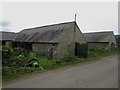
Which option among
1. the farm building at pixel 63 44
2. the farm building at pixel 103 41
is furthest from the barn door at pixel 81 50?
the farm building at pixel 103 41

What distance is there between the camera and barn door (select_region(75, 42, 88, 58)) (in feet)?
83.9

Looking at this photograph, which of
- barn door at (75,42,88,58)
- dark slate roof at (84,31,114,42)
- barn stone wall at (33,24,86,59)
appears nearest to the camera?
barn stone wall at (33,24,86,59)

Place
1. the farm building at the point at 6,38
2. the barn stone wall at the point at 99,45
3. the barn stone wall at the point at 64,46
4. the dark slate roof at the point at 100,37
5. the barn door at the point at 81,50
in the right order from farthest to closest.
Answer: the dark slate roof at the point at 100,37 → the barn stone wall at the point at 99,45 → the farm building at the point at 6,38 → the barn door at the point at 81,50 → the barn stone wall at the point at 64,46

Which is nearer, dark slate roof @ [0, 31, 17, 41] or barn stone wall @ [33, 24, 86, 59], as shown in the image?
barn stone wall @ [33, 24, 86, 59]

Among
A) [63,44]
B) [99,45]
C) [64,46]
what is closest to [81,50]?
[64,46]

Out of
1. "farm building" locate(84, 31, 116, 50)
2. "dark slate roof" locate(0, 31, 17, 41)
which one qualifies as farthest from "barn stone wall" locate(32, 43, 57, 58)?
"farm building" locate(84, 31, 116, 50)

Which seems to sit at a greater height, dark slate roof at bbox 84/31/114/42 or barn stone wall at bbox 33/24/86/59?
dark slate roof at bbox 84/31/114/42

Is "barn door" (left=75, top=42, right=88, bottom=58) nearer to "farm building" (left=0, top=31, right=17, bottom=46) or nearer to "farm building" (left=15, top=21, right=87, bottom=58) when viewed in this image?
"farm building" (left=15, top=21, right=87, bottom=58)

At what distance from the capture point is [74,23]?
89.4 ft

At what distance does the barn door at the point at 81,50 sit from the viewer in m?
25.6

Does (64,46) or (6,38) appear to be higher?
(6,38)

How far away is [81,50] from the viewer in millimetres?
26188

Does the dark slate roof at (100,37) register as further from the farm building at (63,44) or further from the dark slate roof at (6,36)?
the dark slate roof at (6,36)

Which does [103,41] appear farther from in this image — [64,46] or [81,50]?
[64,46]
